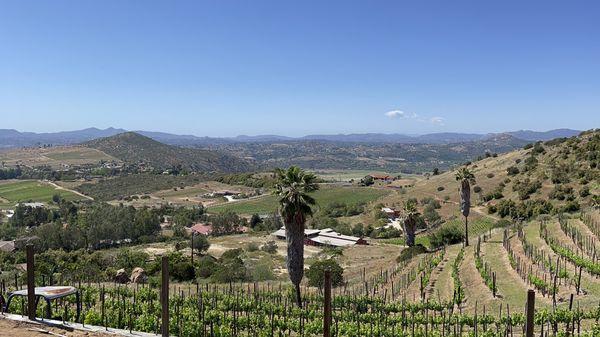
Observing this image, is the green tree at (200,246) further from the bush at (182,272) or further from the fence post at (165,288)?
the fence post at (165,288)

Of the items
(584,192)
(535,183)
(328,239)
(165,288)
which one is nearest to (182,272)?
(165,288)

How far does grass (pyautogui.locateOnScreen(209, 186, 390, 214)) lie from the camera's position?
337 feet

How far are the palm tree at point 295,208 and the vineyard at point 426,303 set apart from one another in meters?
2.19

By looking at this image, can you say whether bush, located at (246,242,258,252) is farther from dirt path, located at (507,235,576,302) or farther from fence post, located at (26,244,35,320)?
fence post, located at (26,244,35,320)

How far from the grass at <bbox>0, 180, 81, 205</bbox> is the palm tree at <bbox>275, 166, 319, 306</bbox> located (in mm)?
111132

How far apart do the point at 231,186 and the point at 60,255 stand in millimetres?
94494

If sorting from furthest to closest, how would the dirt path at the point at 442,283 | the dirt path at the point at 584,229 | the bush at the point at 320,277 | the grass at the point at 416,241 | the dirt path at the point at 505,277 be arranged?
1. the grass at the point at 416,241
2. the bush at the point at 320,277
3. the dirt path at the point at 584,229
4. the dirt path at the point at 442,283
5. the dirt path at the point at 505,277

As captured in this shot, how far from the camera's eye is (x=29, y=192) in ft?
428

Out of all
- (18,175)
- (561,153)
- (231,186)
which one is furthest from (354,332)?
(18,175)

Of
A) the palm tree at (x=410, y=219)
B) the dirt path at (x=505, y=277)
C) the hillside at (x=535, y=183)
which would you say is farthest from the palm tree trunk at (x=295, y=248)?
the hillside at (x=535, y=183)

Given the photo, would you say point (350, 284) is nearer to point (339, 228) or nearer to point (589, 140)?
point (339, 228)

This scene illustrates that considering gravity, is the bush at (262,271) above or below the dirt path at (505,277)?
below

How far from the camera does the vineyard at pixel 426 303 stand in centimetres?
1776

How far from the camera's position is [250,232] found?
→ 251 feet
